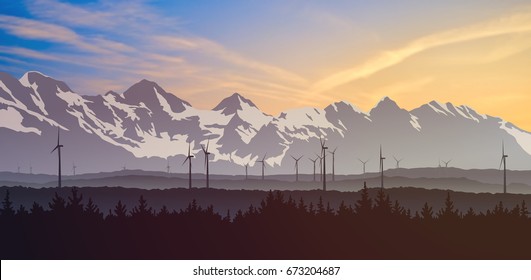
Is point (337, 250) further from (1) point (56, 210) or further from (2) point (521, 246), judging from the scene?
(1) point (56, 210)

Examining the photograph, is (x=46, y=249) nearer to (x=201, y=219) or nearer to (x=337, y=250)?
(x=201, y=219)

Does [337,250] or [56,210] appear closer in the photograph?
[337,250]

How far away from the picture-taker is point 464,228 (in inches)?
3295

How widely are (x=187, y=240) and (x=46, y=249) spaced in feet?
41.6

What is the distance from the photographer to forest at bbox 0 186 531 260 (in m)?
Result: 66.8

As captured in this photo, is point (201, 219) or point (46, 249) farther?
point (201, 219)

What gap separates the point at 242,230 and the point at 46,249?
1992 centimetres

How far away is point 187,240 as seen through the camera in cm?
7194

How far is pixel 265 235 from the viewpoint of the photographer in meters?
72.6

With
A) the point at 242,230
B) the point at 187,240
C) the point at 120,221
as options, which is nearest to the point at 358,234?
the point at 242,230

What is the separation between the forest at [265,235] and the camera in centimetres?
6675
